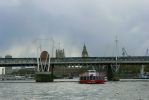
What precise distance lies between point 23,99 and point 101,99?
48.9 feet

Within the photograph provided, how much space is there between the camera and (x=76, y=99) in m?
95.6

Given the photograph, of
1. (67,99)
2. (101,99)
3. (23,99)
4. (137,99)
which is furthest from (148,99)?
(23,99)

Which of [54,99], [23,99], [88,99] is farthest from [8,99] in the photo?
[88,99]

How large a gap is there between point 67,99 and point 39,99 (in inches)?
211

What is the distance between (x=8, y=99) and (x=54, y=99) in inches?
366

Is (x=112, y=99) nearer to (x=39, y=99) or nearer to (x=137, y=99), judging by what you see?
(x=137, y=99)

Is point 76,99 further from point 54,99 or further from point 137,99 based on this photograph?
point 137,99

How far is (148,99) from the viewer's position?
94.1 metres

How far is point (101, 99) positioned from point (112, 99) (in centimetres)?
211

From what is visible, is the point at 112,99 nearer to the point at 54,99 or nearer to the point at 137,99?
the point at 137,99

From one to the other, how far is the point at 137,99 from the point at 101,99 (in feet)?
22.3

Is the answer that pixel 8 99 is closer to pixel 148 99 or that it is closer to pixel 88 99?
pixel 88 99

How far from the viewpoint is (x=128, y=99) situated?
310 ft

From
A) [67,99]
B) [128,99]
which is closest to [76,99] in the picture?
[67,99]
